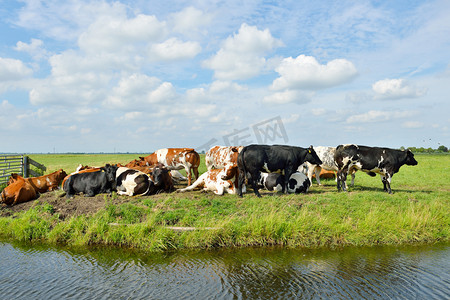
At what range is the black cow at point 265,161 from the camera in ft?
42.9

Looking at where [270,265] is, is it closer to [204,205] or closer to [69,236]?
[204,205]

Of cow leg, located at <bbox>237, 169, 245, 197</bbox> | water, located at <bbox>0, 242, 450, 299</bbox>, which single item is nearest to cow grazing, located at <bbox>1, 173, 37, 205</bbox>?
water, located at <bbox>0, 242, 450, 299</bbox>

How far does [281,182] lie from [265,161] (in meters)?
1.32

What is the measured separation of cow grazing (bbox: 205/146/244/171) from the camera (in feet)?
56.0

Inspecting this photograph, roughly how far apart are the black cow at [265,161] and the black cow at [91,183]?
5110mm

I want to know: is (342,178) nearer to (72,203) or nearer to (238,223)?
(238,223)

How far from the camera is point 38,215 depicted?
429 inches

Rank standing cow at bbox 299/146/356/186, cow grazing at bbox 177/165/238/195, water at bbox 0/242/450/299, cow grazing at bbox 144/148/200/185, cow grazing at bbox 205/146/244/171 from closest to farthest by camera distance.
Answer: water at bbox 0/242/450/299 → cow grazing at bbox 177/165/238/195 → cow grazing at bbox 144/148/200/185 → cow grazing at bbox 205/146/244/171 → standing cow at bbox 299/146/356/186

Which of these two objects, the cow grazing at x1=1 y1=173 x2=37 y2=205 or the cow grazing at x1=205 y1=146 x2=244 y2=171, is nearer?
the cow grazing at x1=1 y1=173 x2=37 y2=205

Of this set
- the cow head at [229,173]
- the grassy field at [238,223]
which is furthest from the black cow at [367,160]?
the cow head at [229,173]

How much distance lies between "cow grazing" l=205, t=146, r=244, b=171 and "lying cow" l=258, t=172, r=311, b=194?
2.93 metres

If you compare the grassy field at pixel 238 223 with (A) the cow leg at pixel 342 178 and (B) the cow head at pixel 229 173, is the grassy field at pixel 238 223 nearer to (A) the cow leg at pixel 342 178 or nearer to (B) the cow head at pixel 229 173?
(B) the cow head at pixel 229 173

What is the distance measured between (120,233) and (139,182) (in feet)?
12.3

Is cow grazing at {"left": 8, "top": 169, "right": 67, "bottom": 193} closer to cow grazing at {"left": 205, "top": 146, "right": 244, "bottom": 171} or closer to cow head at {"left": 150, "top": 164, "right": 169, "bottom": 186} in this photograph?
cow head at {"left": 150, "top": 164, "right": 169, "bottom": 186}
